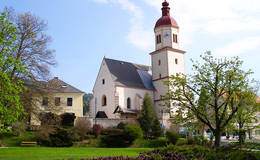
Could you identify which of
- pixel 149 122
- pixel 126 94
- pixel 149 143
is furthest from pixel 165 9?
pixel 149 143

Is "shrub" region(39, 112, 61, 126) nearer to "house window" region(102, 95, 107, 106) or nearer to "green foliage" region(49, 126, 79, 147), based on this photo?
"green foliage" region(49, 126, 79, 147)

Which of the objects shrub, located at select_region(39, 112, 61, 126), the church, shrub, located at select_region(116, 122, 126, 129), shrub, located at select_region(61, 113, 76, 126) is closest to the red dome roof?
the church

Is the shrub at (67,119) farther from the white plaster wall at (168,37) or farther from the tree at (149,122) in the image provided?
the white plaster wall at (168,37)

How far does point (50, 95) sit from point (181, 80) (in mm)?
14691

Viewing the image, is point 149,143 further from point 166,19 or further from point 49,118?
point 166,19

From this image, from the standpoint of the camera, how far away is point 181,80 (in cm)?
2138

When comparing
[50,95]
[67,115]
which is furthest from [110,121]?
[50,95]

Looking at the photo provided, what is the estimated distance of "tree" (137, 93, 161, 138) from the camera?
131 feet

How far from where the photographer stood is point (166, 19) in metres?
58.5

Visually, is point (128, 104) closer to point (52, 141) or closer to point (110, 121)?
point (110, 121)

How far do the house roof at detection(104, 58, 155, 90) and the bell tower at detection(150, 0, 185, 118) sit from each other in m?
1.92

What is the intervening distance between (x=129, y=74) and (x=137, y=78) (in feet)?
5.87

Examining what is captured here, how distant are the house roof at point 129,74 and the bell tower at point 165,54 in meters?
1.92

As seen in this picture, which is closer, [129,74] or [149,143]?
[149,143]
